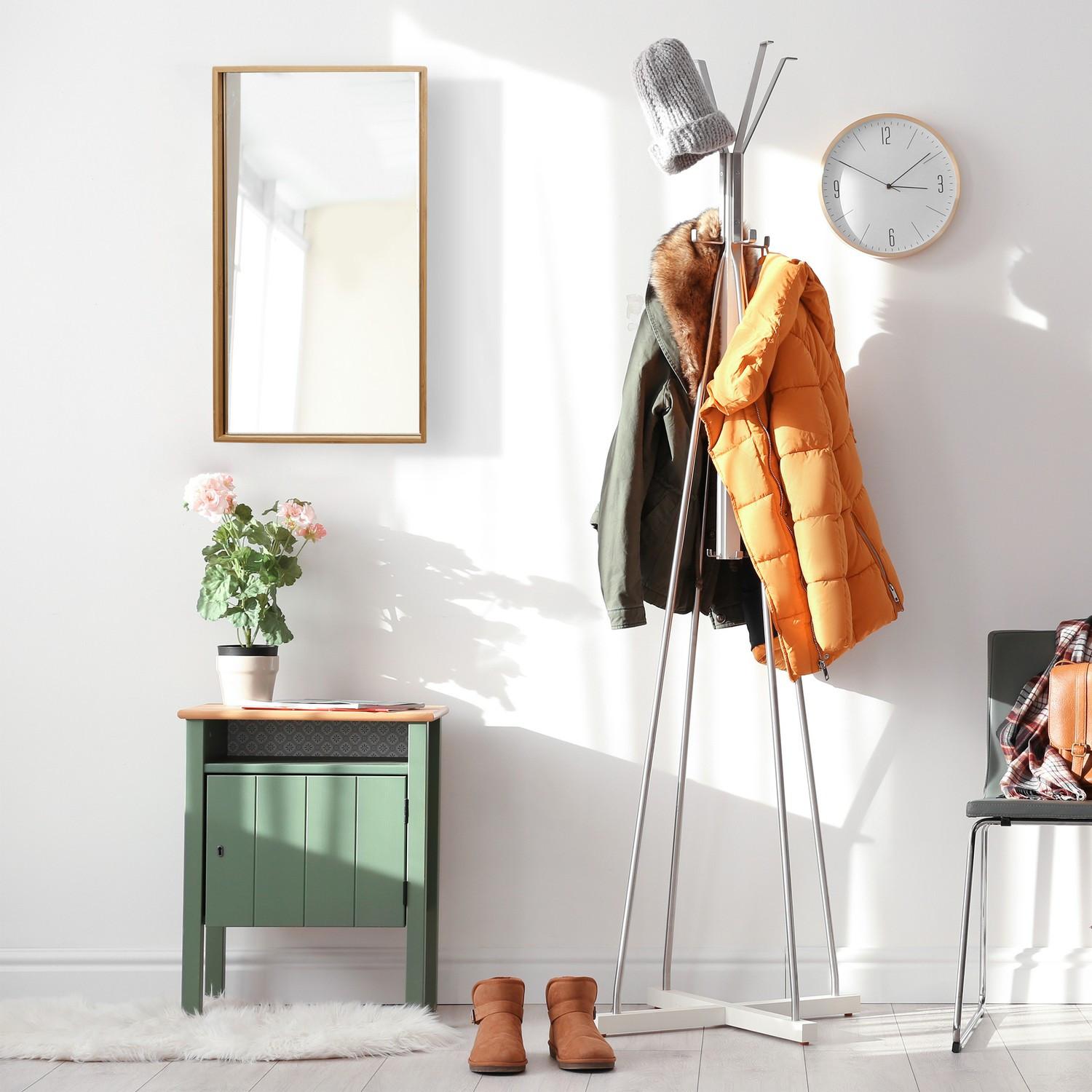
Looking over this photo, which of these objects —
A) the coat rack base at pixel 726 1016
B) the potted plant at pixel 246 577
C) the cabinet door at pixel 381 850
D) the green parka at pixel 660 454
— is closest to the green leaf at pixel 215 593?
the potted plant at pixel 246 577

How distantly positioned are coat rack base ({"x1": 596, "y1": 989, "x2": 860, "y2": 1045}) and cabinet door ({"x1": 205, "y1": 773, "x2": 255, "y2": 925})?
29.3 inches

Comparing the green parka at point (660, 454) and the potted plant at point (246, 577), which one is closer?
the green parka at point (660, 454)

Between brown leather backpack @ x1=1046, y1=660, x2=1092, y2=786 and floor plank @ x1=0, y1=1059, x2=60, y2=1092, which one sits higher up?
brown leather backpack @ x1=1046, y1=660, x2=1092, y2=786

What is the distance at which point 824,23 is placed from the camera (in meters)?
2.55

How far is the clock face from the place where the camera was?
2529mm

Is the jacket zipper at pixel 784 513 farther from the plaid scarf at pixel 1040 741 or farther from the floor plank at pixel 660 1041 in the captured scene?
the floor plank at pixel 660 1041

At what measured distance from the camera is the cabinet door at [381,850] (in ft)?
7.43

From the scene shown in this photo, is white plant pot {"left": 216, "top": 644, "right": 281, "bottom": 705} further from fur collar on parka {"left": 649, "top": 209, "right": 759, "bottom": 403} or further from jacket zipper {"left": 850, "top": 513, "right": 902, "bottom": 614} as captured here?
jacket zipper {"left": 850, "top": 513, "right": 902, "bottom": 614}

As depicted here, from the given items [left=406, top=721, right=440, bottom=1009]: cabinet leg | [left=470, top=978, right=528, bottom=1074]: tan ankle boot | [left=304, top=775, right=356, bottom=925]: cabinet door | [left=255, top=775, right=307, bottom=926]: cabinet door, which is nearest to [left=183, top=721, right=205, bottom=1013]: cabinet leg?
[left=255, top=775, right=307, bottom=926]: cabinet door

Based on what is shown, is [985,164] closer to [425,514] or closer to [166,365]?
[425,514]

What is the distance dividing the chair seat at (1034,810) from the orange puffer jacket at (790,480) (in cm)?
38

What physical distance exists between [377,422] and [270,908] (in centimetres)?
106

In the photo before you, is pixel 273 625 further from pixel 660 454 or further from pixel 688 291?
pixel 688 291

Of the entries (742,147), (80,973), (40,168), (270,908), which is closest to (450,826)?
(270,908)
